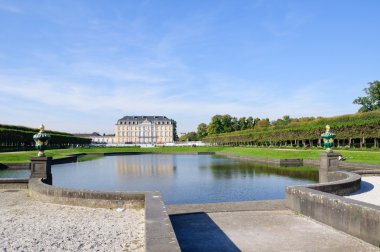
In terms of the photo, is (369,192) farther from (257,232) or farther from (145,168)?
(145,168)

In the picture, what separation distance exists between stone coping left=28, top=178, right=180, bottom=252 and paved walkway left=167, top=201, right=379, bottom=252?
0.69 m

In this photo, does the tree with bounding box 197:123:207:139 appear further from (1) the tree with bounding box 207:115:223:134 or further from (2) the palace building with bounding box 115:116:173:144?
(1) the tree with bounding box 207:115:223:134

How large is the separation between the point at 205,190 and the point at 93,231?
920 cm

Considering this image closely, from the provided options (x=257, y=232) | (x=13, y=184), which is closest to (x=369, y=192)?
(x=257, y=232)

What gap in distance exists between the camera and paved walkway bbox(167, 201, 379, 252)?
5.99 m

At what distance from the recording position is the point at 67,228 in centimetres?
711

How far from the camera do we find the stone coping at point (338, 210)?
236 inches

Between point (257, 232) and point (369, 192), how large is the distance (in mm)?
6512

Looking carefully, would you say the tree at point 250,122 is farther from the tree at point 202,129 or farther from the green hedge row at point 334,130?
the green hedge row at point 334,130

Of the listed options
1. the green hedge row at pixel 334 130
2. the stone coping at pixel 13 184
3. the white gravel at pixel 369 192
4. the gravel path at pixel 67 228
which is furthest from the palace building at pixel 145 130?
the gravel path at pixel 67 228

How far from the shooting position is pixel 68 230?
695 cm

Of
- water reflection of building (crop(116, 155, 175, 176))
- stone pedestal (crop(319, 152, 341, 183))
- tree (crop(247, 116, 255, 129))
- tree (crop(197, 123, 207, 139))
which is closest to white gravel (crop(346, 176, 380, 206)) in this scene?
stone pedestal (crop(319, 152, 341, 183))

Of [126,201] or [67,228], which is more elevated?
[126,201]

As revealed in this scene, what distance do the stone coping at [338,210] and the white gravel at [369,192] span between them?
1079mm
